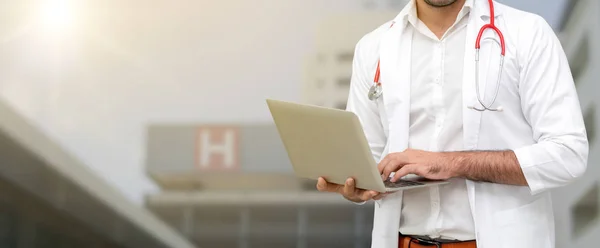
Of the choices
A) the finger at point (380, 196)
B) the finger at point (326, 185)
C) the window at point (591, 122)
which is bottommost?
the finger at point (380, 196)

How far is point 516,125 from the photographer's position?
1466 millimetres

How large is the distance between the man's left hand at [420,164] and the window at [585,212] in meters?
1.94

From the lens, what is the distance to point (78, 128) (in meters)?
3.81

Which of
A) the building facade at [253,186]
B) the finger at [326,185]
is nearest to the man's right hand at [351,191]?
the finger at [326,185]

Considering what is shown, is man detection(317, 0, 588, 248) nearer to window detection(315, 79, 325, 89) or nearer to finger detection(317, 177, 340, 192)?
finger detection(317, 177, 340, 192)

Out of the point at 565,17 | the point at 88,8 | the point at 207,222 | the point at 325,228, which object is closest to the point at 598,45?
the point at 565,17

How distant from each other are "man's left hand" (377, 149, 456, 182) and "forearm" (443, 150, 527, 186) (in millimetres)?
12

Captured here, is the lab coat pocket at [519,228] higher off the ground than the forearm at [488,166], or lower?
lower

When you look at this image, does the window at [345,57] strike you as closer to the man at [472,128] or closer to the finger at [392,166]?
the man at [472,128]

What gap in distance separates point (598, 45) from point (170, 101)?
1.89 m

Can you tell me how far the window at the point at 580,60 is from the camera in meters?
3.17

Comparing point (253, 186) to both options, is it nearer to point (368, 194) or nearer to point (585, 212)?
point (585, 212)

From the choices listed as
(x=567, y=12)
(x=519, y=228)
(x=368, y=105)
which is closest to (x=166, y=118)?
(x=567, y=12)

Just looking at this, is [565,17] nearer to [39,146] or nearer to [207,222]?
[207,222]
